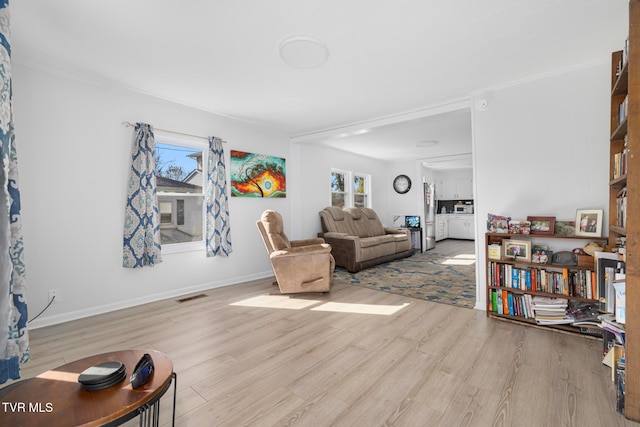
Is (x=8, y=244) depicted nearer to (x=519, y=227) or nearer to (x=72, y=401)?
(x=72, y=401)

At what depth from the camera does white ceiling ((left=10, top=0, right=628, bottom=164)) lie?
1.95 metres

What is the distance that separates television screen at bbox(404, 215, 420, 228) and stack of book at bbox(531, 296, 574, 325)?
470 cm

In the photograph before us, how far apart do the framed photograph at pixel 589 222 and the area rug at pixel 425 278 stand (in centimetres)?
128

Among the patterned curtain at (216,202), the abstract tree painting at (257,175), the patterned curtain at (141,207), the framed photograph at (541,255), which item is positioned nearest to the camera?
the framed photograph at (541,255)

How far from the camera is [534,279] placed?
2.69m

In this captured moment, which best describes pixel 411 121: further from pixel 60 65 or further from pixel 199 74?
pixel 60 65

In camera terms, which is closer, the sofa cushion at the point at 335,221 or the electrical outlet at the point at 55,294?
the electrical outlet at the point at 55,294

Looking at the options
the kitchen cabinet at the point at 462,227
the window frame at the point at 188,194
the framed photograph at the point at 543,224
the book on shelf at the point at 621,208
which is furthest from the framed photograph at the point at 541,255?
the kitchen cabinet at the point at 462,227

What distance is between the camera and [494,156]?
3107 mm

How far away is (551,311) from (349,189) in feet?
15.5

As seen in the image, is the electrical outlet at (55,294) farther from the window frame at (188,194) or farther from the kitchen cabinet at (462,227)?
the kitchen cabinet at (462,227)

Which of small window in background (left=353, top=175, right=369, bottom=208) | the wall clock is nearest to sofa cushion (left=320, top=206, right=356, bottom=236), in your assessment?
small window in background (left=353, top=175, right=369, bottom=208)

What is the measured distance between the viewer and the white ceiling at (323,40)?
1950mm

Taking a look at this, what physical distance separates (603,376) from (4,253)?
3.66 metres
